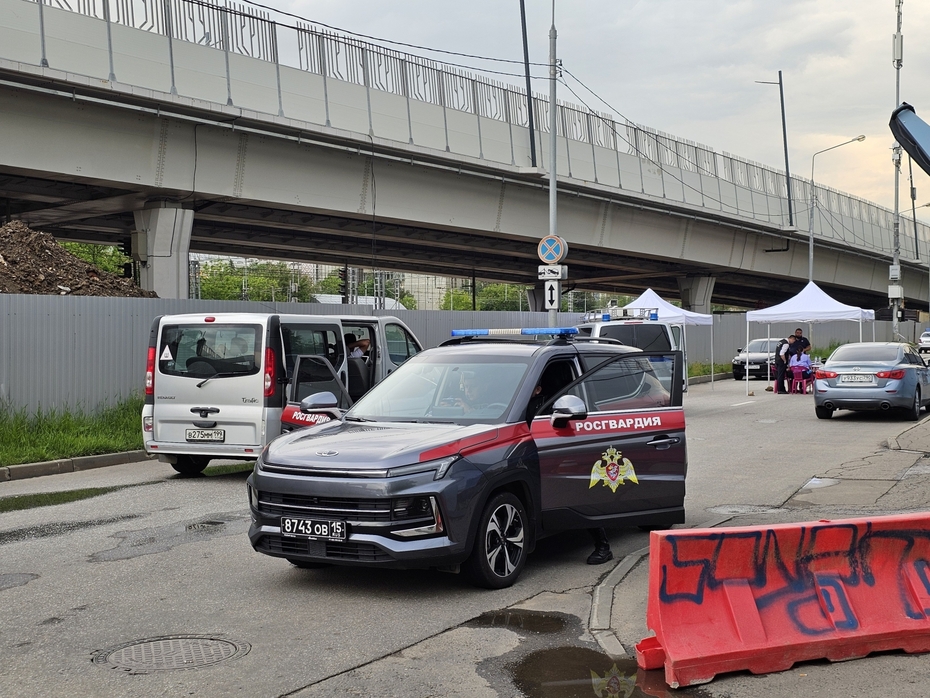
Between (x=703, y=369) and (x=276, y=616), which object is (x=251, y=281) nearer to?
(x=703, y=369)

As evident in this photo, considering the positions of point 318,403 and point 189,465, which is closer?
→ point 318,403

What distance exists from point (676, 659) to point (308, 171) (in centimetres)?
2264

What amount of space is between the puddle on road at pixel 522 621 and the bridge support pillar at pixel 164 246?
20512 mm

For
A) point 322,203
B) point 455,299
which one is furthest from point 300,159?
point 455,299

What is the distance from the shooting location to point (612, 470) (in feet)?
25.8

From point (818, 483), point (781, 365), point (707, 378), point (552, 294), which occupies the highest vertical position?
point (552, 294)

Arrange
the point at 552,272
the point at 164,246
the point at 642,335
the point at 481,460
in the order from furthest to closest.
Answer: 1. the point at 164,246
2. the point at 552,272
3. the point at 642,335
4. the point at 481,460

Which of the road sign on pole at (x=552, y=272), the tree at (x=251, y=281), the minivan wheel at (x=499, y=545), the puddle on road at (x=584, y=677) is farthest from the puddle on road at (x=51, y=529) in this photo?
the tree at (x=251, y=281)

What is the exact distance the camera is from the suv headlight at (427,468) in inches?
256

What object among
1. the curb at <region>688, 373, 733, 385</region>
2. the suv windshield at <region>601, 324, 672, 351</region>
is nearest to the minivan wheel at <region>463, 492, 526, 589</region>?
the suv windshield at <region>601, 324, 672, 351</region>

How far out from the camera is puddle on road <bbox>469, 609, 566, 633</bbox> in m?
6.04

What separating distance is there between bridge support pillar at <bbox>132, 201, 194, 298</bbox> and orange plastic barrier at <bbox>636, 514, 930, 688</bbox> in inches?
854

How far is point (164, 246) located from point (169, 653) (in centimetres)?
2119

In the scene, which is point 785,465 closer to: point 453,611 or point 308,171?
point 453,611
